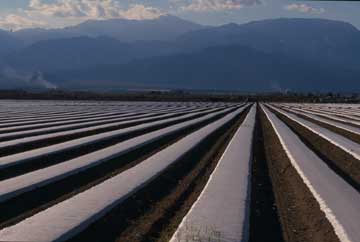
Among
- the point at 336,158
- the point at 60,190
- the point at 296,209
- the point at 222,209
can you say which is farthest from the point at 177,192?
the point at 336,158

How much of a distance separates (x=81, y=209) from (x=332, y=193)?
3.09 meters

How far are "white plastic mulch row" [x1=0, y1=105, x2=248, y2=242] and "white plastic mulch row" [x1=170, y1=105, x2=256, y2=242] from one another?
86cm

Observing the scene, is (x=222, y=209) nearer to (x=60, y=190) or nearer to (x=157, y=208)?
(x=157, y=208)

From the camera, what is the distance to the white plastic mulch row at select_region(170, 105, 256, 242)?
17.9ft

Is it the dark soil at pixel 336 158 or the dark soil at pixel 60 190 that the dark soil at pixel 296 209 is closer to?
the dark soil at pixel 336 158

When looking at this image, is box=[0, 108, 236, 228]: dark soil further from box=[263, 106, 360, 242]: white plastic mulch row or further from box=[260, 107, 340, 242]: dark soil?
box=[263, 106, 360, 242]: white plastic mulch row

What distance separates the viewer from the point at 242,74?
194m

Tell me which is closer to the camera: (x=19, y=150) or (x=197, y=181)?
(x=197, y=181)

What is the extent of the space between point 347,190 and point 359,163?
10.1ft

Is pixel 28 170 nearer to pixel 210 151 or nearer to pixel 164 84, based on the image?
pixel 210 151

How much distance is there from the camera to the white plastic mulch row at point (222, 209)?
215 inches

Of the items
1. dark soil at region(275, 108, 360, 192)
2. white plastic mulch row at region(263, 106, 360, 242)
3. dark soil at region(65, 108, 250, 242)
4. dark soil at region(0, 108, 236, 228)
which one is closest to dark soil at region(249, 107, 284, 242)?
white plastic mulch row at region(263, 106, 360, 242)

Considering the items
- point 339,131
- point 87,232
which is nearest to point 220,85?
point 339,131

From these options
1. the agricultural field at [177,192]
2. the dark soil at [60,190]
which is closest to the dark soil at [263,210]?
the agricultural field at [177,192]
